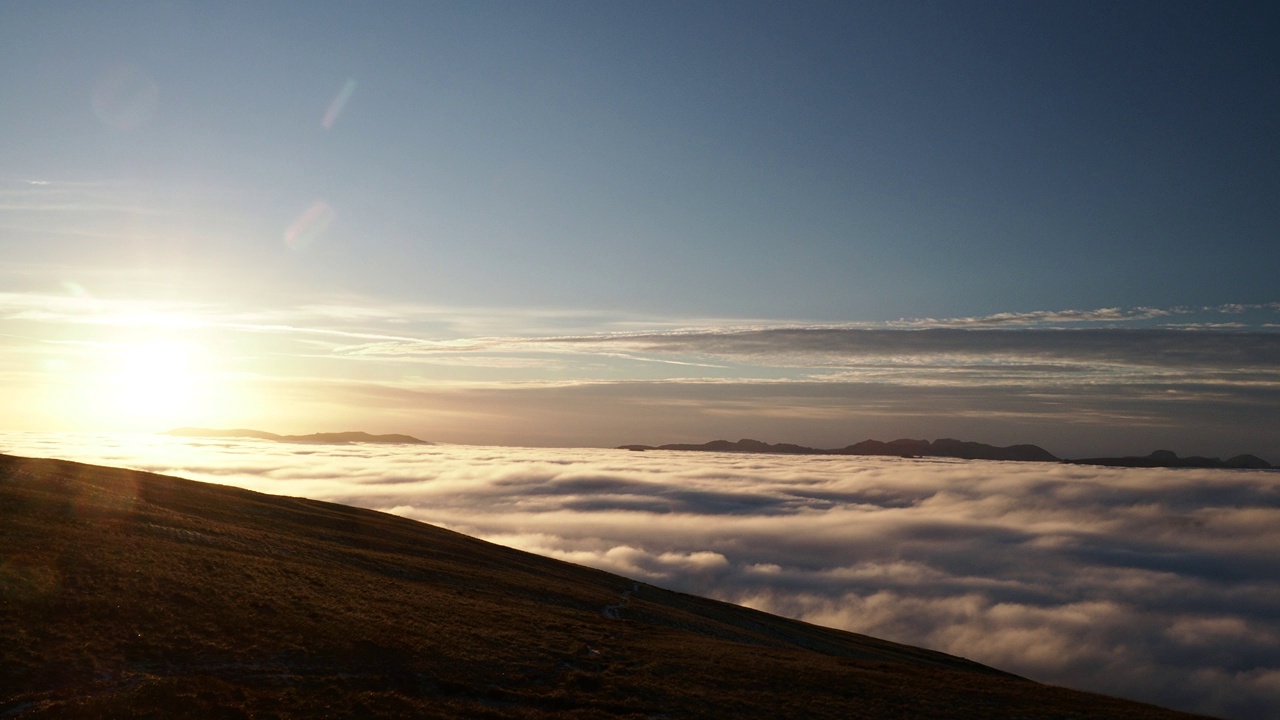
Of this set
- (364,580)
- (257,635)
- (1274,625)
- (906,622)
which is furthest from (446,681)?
(1274,625)

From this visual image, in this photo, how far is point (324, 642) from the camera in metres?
29.4

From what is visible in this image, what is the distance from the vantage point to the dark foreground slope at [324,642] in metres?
23.4

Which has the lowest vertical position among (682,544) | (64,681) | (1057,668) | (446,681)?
(1057,668)

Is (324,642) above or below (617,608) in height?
above

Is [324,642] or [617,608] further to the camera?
[617,608]

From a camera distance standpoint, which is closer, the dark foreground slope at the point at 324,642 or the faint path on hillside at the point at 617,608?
the dark foreground slope at the point at 324,642

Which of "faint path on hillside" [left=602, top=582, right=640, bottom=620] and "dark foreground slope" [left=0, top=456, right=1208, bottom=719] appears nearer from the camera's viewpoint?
"dark foreground slope" [left=0, top=456, right=1208, bottom=719]

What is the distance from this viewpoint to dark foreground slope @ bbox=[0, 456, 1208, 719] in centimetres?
2338

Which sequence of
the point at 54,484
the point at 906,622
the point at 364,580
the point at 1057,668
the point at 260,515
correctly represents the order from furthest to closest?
the point at 906,622, the point at 1057,668, the point at 260,515, the point at 54,484, the point at 364,580

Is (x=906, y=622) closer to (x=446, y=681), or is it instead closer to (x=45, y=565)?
(x=446, y=681)

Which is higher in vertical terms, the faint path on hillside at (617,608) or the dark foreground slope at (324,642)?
the dark foreground slope at (324,642)

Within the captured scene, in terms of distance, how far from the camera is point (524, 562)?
70812mm

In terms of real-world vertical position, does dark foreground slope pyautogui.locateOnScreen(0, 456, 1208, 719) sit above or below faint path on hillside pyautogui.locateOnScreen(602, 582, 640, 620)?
above

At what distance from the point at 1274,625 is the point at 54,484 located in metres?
242
